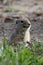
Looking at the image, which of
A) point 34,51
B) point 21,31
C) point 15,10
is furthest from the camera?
point 15,10

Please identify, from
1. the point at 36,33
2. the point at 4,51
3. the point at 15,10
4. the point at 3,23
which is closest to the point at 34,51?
the point at 4,51

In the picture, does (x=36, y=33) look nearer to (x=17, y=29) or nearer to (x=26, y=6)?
(x=17, y=29)

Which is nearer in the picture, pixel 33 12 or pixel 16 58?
pixel 16 58

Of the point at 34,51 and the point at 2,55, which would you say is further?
the point at 34,51

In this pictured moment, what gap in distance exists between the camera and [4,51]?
15.6ft

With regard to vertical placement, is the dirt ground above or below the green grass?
below

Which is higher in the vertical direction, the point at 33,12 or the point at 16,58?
the point at 16,58

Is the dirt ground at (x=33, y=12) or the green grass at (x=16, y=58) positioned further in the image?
the dirt ground at (x=33, y=12)

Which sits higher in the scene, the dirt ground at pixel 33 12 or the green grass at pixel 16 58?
the green grass at pixel 16 58

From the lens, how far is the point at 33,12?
1214 cm

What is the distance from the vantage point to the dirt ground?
9295 mm

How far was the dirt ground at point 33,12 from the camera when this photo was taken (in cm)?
929

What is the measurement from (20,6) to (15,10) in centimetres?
120

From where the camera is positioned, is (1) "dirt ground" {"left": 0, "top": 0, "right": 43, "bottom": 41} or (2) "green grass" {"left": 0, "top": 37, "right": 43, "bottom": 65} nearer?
(2) "green grass" {"left": 0, "top": 37, "right": 43, "bottom": 65}
